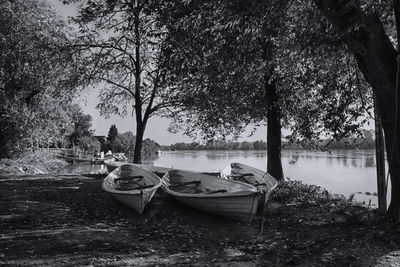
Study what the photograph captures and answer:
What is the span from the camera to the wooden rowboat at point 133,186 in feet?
33.2

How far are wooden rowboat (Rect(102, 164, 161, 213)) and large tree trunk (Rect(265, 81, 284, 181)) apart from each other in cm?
665

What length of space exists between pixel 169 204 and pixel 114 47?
12213 millimetres

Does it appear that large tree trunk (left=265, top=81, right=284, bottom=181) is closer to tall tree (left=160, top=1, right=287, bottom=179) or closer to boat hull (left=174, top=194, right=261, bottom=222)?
tall tree (left=160, top=1, right=287, bottom=179)

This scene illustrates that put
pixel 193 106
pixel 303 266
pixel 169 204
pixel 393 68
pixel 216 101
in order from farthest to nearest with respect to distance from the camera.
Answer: pixel 193 106, pixel 216 101, pixel 169 204, pixel 393 68, pixel 303 266

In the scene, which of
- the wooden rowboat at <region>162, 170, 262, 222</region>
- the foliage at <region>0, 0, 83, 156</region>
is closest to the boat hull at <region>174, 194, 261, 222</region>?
the wooden rowboat at <region>162, 170, 262, 222</region>

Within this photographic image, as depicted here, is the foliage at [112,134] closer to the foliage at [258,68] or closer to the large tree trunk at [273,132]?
the foliage at [258,68]

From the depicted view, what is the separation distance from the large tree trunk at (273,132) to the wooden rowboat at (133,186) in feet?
21.8

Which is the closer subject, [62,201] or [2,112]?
[62,201]

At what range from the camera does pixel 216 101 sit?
17.3 meters

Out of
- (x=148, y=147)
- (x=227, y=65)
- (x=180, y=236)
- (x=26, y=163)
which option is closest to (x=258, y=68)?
(x=227, y=65)

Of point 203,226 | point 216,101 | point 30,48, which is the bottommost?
point 203,226

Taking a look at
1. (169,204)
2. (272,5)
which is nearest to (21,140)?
(169,204)

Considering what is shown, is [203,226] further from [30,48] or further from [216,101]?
[30,48]

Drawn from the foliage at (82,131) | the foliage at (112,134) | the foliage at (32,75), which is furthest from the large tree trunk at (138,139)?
the foliage at (112,134)
